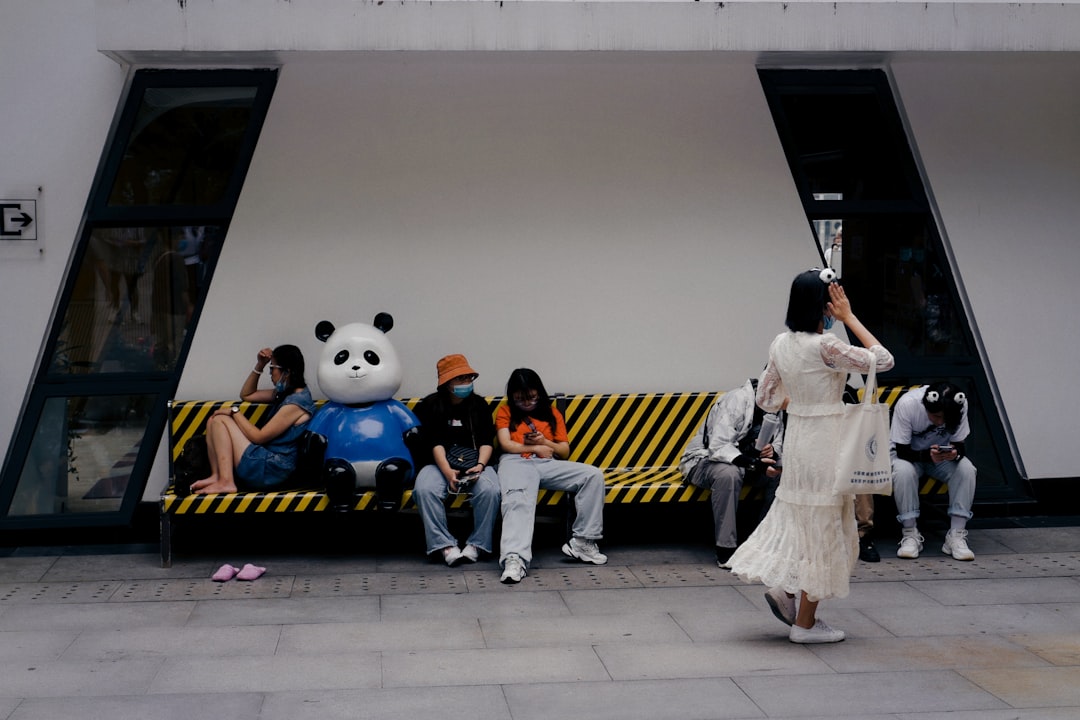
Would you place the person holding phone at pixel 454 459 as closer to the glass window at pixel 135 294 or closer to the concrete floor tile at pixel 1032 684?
the glass window at pixel 135 294

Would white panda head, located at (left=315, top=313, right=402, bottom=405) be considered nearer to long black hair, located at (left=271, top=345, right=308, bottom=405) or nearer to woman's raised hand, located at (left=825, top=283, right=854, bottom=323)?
long black hair, located at (left=271, top=345, right=308, bottom=405)

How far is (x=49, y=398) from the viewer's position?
862cm

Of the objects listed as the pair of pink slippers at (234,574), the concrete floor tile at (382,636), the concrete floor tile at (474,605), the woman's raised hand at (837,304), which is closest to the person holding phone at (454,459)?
the concrete floor tile at (474,605)

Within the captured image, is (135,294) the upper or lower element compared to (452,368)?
upper

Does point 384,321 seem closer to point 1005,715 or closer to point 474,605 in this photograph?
point 474,605

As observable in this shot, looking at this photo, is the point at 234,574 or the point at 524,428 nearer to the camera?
the point at 234,574

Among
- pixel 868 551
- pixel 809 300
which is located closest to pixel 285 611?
pixel 809 300

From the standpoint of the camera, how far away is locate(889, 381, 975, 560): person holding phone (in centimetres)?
823

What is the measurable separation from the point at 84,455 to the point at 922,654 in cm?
541

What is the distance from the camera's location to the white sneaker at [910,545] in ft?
27.0

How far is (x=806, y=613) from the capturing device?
6457mm

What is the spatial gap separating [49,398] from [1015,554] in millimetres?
6263

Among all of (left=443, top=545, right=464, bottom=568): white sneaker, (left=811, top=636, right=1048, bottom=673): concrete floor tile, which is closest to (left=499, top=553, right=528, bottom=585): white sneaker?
(left=443, top=545, right=464, bottom=568): white sneaker

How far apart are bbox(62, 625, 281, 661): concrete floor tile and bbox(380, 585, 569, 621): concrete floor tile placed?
2.34 ft
